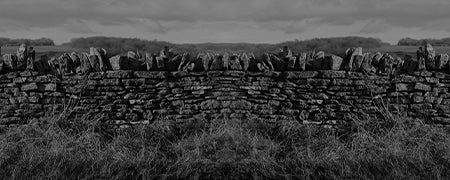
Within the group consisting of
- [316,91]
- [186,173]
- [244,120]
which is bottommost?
[186,173]

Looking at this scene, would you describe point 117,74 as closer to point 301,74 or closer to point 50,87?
point 50,87

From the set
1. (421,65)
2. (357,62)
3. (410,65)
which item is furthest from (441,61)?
(357,62)

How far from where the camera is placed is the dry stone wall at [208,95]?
23.4 feet

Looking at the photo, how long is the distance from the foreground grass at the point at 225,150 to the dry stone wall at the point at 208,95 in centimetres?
22

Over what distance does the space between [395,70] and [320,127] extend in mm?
1617

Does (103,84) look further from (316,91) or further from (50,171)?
(316,91)

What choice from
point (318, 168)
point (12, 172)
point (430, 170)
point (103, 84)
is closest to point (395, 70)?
point (430, 170)

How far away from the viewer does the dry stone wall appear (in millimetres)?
7117

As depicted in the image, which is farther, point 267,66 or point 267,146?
point 267,66

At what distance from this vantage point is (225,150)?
20.2 feet

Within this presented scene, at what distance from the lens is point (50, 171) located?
18.6 ft

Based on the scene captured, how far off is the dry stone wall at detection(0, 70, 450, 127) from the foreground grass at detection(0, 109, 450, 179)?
0.22m

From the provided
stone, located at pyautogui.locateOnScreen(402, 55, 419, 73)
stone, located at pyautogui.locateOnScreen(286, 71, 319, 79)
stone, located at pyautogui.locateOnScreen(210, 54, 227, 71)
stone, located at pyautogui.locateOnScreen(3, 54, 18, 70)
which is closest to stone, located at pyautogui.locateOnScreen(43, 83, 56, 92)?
stone, located at pyautogui.locateOnScreen(3, 54, 18, 70)

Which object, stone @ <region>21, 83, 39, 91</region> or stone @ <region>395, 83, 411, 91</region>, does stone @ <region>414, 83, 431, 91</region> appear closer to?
stone @ <region>395, 83, 411, 91</region>
